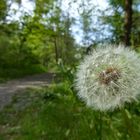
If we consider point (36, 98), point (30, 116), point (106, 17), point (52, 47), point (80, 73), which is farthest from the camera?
point (52, 47)

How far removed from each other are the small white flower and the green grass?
3.16 feet

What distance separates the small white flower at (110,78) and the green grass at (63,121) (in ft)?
3.16

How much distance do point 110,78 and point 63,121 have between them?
4032 millimetres

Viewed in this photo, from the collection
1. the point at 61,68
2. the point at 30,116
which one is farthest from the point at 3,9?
the point at 61,68

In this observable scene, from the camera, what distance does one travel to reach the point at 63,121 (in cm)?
637

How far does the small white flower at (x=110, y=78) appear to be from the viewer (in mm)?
2391

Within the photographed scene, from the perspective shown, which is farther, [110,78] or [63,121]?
[63,121]

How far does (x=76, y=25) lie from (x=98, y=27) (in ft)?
18.5

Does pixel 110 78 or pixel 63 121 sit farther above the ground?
pixel 110 78

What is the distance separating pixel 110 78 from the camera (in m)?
2.41

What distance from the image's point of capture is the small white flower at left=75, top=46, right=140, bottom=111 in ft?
7.84

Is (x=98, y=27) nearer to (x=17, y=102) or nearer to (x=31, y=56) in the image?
(x=31, y=56)

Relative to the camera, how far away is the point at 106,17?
24.7m

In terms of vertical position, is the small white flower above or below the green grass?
above
